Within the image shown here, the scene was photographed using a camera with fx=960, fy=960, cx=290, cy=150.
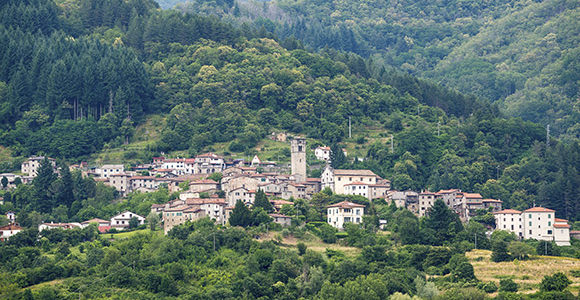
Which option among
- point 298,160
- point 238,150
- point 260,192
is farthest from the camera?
point 238,150

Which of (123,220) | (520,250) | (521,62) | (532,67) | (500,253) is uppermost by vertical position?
(521,62)

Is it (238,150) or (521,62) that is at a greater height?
(521,62)

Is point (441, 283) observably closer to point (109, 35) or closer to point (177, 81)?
point (177, 81)

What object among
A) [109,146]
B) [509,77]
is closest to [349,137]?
[109,146]

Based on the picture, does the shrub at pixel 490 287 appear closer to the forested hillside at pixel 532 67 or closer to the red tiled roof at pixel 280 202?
the red tiled roof at pixel 280 202

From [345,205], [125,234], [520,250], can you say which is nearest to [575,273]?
[520,250]

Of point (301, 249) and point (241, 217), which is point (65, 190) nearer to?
point (241, 217)
